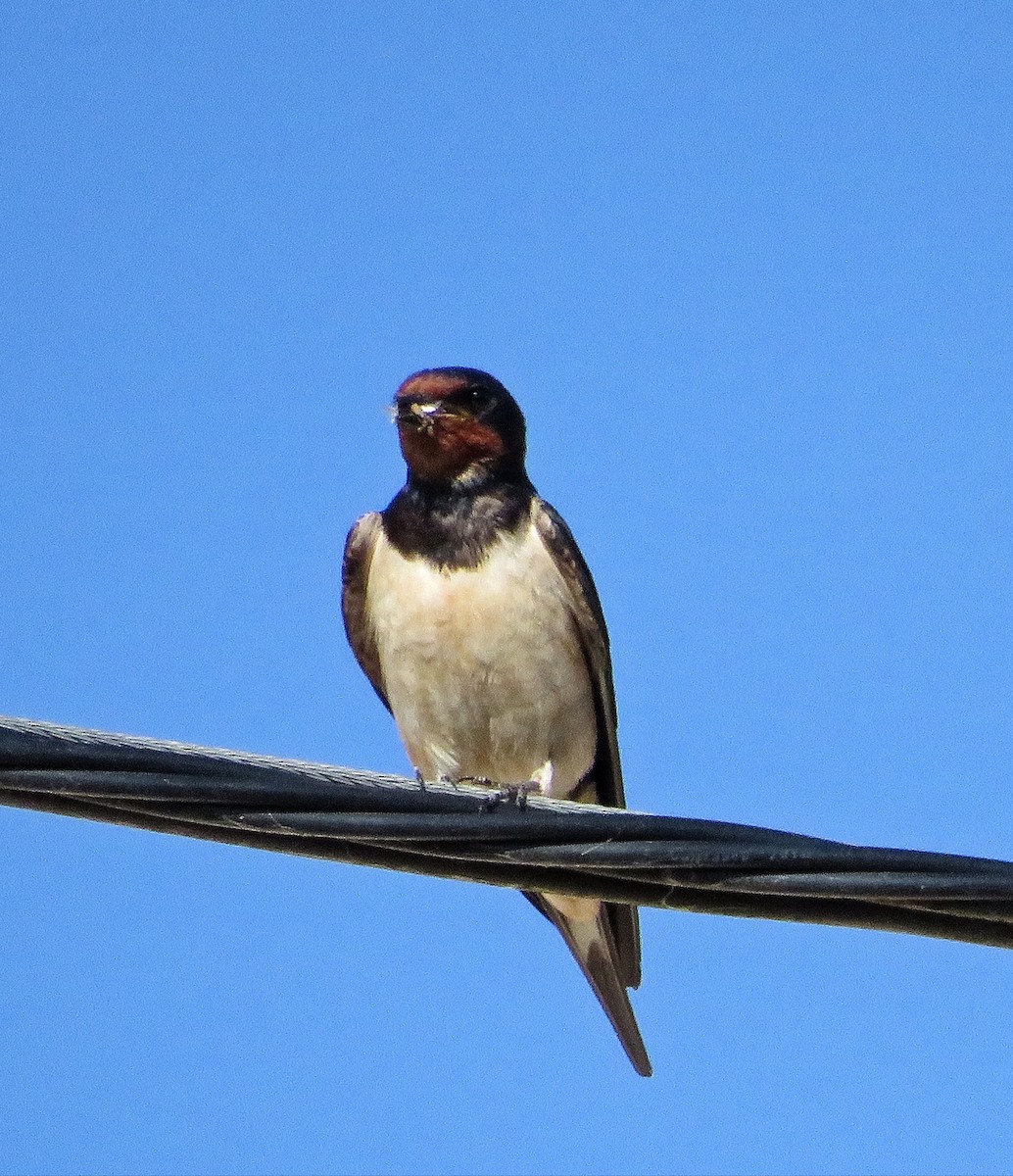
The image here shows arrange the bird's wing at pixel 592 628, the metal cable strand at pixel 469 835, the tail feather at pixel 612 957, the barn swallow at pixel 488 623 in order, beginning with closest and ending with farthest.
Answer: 1. the metal cable strand at pixel 469 835
2. the tail feather at pixel 612 957
3. the barn swallow at pixel 488 623
4. the bird's wing at pixel 592 628

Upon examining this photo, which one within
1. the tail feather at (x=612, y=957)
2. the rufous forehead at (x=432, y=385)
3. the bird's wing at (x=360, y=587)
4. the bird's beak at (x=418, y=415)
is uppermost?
the rufous forehead at (x=432, y=385)

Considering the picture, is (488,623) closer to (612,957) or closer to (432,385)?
(432,385)

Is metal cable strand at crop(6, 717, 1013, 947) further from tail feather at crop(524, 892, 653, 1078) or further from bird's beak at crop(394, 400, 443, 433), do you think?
bird's beak at crop(394, 400, 443, 433)

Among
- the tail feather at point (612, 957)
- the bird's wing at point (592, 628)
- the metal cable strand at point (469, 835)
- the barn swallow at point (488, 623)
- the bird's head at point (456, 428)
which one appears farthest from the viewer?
the bird's head at point (456, 428)

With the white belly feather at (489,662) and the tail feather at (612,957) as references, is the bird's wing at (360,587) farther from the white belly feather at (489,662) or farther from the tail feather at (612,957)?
the tail feather at (612,957)

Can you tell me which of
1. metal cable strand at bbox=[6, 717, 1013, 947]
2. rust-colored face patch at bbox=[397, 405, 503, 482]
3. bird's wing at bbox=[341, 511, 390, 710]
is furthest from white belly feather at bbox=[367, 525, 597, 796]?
metal cable strand at bbox=[6, 717, 1013, 947]

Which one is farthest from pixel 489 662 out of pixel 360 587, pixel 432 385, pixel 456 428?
pixel 432 385

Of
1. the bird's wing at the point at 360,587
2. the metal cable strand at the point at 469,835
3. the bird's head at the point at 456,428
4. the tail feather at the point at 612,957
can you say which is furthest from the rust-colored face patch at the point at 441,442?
the metal cable strand at the point at 469,835
